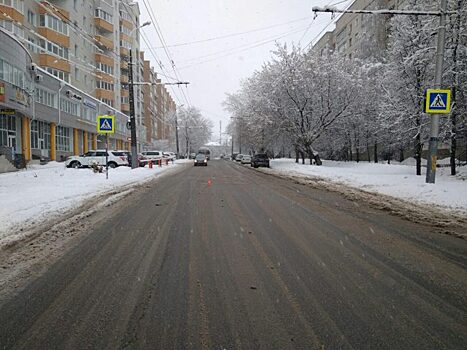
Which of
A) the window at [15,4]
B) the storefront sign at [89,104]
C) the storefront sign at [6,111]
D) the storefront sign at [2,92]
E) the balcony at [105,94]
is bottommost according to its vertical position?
the storefront sign at [6,111]

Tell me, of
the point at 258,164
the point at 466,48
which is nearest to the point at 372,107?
the point at 258,164

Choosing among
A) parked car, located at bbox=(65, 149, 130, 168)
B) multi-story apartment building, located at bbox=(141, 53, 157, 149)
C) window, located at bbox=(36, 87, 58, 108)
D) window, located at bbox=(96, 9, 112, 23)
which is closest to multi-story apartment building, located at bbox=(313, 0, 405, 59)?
parked car, located at bbox=(65, 149, 130, 168)

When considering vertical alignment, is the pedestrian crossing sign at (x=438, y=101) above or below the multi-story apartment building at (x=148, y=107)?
below

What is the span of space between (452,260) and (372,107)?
101 feet

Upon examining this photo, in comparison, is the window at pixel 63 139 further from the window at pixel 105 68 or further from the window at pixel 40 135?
the window at pixel 105 68

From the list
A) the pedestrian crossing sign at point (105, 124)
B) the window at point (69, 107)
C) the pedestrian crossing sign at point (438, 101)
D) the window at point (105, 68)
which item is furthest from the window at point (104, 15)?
the pedestrian crossing sign at point (438, 101)

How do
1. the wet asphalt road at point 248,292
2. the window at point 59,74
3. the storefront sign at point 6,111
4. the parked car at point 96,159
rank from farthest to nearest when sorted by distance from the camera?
the window at point 59,74 → the parked car at point 96,159 → the storefront sign at point 6,111 → the wet asphalt road at point 248,292

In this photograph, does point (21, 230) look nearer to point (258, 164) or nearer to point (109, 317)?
point (109, 317)

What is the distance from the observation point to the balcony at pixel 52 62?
123 ft

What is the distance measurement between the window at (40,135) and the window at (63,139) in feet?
6.26

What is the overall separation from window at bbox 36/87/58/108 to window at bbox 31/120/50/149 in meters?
2.07

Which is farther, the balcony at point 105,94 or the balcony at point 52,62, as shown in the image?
the balcony at point 105,94

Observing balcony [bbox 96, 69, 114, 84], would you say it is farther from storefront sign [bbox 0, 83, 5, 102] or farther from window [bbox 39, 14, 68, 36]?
storefront sign [bbox 0, 83, 5, 102]

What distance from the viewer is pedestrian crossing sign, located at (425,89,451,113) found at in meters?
12.1
